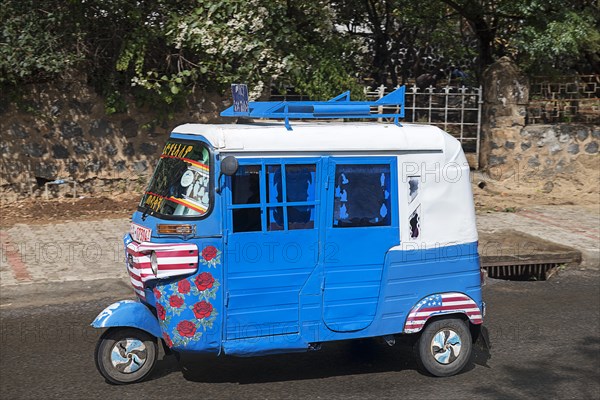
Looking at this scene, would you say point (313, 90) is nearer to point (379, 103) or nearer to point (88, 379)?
point (379, 103)

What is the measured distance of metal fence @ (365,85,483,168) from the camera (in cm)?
1530

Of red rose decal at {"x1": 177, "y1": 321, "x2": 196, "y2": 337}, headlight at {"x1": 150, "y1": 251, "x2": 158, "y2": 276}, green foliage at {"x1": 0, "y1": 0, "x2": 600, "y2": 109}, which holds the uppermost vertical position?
green foliage at {"x1": 0, "y1": 0, "x2": 600, "y2": 109}

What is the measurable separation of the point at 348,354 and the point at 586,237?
600 centimetres

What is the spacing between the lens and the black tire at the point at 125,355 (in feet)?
20.9

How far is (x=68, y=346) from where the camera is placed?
298 inches

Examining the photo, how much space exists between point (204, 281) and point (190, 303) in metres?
0.19

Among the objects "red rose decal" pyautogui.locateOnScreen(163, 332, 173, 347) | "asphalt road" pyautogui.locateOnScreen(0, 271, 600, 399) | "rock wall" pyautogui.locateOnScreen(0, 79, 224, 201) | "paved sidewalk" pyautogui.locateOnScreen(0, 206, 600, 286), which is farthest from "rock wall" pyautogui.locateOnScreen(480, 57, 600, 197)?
"red rose decal" pyautogui.locateOnScreen(163, 332, 173, 347)

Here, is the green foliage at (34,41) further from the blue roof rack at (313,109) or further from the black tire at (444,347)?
the black tire at (444,347)

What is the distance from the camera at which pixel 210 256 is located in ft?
20.0

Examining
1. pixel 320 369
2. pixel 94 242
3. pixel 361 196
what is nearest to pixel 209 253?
pixel 361 196

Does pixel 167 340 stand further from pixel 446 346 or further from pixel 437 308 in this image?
pixel 446 346

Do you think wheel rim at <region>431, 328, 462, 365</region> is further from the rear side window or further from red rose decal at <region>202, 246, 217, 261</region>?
red rose decal at <region>202, 246, 217, 261</region>

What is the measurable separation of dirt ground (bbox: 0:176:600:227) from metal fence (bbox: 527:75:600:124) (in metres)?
1.16

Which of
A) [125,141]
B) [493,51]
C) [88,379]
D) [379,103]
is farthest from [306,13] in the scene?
[88,379]
